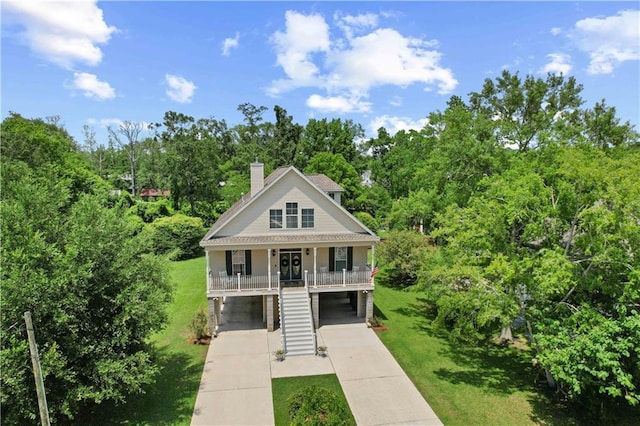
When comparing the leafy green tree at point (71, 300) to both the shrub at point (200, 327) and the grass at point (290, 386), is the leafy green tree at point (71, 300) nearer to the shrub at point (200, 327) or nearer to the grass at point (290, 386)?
the grass at point (290, 386)

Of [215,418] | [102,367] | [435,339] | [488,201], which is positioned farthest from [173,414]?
[488,201]

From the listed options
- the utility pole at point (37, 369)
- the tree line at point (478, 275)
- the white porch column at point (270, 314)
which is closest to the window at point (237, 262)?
the white porch column at point (270, 314)

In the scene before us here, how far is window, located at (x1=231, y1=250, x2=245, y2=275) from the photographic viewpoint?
67.2ft

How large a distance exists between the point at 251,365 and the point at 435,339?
9114 millimetres

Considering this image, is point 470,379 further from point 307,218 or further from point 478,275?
point 307,218

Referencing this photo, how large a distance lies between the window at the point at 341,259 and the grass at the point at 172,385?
824cm

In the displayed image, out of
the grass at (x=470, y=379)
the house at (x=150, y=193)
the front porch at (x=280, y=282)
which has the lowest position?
the grass at (x=470, y=379)

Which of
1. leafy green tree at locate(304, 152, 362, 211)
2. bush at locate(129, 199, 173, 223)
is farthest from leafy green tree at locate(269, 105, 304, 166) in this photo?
bush at locate(129, 199, 173, 223)

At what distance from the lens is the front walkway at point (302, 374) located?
12.4 meters

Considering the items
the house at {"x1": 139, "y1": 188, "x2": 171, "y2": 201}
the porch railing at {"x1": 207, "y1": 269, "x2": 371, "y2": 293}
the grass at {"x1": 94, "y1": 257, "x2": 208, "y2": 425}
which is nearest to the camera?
the grass at {"x1": 94, "y1": 257, "x2": 208, "y2": 425}

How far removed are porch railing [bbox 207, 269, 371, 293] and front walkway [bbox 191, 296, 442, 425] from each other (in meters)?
2.29

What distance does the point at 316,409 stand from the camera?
10539 mm

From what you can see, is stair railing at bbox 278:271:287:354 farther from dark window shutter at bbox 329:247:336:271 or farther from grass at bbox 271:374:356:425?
dark window shutter at bbox 329:247:336:271

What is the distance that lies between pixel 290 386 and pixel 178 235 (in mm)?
26310
